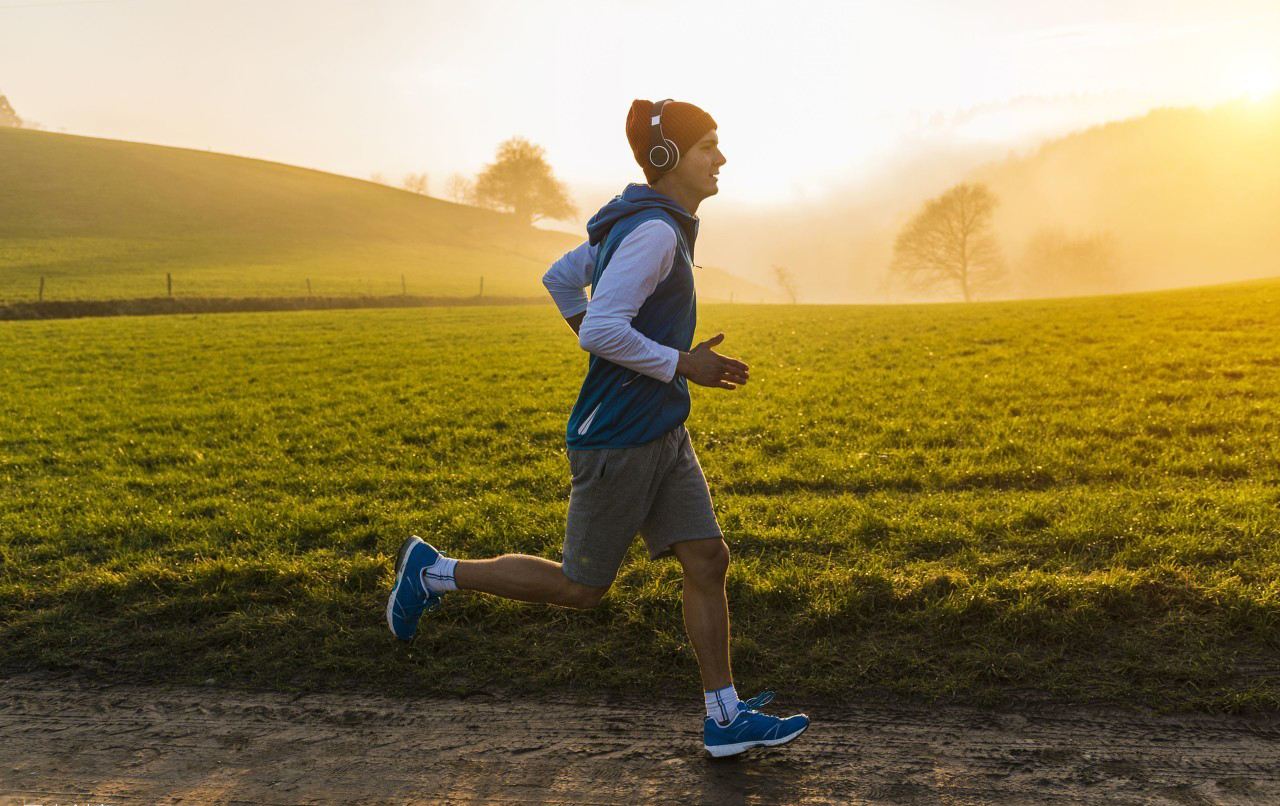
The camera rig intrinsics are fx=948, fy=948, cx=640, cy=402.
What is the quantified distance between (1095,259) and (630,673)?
3441 inches

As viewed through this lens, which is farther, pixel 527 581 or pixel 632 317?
pixel 527 581

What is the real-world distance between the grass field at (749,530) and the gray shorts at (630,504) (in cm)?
103

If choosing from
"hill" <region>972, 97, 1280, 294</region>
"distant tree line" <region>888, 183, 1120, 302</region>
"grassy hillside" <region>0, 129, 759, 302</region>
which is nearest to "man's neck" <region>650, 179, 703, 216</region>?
"grassy hillside" <region>0, 129, 759, 302</region>

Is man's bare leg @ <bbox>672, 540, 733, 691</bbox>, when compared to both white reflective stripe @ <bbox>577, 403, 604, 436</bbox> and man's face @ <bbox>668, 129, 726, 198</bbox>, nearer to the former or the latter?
white reflective stripe @ <bbox>577, 403, 604, 436</bbox>

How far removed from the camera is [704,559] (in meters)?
3.68

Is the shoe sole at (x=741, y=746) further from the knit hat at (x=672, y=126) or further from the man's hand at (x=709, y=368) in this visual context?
the knit hat at (x=672, y=126)

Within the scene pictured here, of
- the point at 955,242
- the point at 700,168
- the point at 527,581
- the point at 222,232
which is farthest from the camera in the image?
the point at 955,242

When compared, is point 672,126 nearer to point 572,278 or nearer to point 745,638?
point 572,278

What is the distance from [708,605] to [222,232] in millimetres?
69619

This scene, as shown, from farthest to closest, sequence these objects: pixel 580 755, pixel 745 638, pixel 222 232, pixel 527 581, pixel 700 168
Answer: pixel 222 232
pixel 745 638
pixel 527 581
pixel 580 755
pixel 700 168

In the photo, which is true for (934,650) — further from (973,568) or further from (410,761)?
(410,761)

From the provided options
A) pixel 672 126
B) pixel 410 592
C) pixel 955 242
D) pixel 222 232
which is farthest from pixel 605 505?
pixel 955 242

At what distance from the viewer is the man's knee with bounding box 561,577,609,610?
3.78 metres

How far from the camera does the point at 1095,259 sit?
81438 millimetres
